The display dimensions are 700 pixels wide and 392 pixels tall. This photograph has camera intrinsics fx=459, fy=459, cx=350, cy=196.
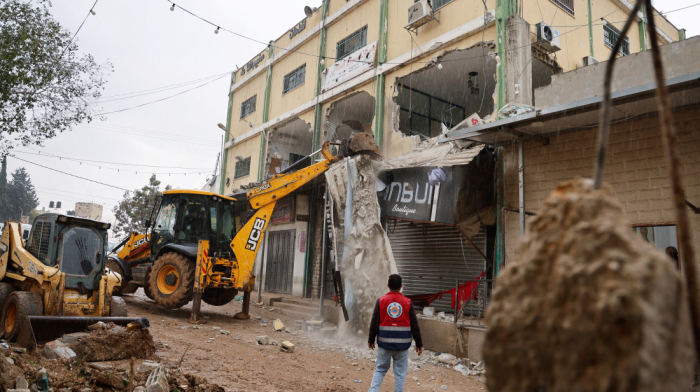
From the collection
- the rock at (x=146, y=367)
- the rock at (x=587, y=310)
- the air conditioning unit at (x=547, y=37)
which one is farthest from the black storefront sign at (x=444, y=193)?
the rock at (x=587, y=310)

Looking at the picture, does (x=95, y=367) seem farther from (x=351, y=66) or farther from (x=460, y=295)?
(x=351, y=66)

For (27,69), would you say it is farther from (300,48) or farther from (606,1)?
(606,1)

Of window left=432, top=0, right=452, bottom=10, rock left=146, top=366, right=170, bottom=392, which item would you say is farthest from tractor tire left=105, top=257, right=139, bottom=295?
window left=432, top=0, right=452, bottom=10

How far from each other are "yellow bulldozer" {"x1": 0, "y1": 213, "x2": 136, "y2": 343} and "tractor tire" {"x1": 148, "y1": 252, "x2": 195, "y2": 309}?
212 cm

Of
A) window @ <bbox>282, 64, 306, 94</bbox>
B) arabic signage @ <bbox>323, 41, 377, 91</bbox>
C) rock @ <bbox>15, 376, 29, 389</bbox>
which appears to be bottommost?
rock @ <bbox>15, 376, 29, 389</bbox>

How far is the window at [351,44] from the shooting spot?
14.4 m

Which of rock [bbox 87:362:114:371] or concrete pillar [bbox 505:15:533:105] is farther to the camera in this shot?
concrete pillar [bbox 505:15:533:105]

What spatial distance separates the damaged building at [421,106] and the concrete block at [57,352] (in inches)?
194

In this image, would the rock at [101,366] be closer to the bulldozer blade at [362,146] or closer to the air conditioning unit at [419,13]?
the bulldozer blade at [362,146]

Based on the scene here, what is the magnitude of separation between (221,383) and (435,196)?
544 cm

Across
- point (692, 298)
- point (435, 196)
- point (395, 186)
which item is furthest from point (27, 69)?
point (692, 298)

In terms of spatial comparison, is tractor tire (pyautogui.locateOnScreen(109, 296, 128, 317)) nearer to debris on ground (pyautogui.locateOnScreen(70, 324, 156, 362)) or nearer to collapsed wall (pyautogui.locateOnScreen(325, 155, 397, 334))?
debris on ground (pyautogui.locateOnScreen(70, 324, 156, 362))

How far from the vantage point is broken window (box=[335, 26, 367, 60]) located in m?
14.4

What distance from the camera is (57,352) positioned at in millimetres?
5727
